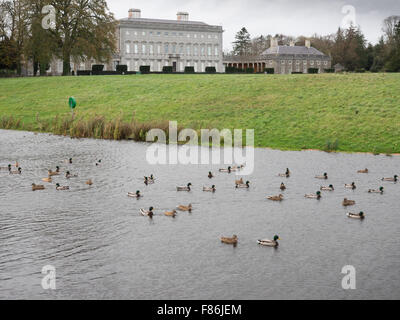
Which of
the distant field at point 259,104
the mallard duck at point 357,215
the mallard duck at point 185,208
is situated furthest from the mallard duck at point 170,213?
the distant field at point 259,104

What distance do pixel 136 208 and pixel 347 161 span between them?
17.5 m

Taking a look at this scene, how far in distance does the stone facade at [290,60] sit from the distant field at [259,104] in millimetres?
76956

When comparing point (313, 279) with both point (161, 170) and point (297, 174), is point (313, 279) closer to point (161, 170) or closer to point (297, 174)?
point (297, 174)

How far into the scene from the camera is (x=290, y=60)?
15038 cm

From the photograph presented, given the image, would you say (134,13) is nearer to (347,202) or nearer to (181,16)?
(181,16)

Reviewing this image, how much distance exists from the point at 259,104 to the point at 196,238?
38.9 metres

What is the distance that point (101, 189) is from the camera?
1033 inches

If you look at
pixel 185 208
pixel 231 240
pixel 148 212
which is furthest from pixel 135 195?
pixel 231 240

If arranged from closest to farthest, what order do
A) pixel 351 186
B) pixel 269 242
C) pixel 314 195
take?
pixel 269 242 < pixel 314 195 < pixel 351 186

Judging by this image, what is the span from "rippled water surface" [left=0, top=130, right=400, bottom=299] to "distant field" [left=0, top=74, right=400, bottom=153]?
13.4 m

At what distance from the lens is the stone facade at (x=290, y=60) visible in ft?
488

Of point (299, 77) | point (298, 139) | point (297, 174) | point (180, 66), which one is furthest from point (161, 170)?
point (180, 66)

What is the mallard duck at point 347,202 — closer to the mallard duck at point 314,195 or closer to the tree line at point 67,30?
the mallard duck at point 314,195

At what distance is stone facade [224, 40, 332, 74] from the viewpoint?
14862 centimetres
